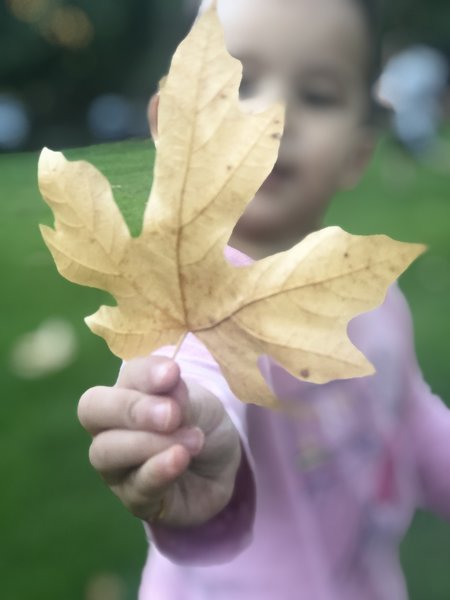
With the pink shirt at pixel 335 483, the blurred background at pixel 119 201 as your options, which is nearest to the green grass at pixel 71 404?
the blurred background at pixel 119 201

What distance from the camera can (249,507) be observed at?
1.19 feet

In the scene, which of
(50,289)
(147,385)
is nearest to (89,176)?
(147,385)

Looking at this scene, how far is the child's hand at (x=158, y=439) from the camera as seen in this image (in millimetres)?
249

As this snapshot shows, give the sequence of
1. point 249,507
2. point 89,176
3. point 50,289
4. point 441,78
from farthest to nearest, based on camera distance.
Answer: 1. point 50,289
2. point 441,78
3. point 249,507
4. point 89,176

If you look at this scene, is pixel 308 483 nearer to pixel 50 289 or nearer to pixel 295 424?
pixel 295 424

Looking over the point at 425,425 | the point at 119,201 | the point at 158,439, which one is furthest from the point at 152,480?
the point at 425,425

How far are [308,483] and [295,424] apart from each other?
29mm

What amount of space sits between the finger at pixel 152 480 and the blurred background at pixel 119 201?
110 millimetres

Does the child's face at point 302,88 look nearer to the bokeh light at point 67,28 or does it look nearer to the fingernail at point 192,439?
the fingernail at point 192,439

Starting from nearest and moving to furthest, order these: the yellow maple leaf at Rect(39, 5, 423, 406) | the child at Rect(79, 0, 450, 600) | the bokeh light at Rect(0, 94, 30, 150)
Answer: the yellow maple leaf at Rect(39, 5, 423, 406), the child at Rect(79, 0, 450, 600), the bokeh light at Rect(0, 94, 30, 150)

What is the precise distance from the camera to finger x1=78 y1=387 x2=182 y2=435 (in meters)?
0.25

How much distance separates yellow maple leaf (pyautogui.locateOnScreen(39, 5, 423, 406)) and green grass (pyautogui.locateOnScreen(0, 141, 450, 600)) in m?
0.12

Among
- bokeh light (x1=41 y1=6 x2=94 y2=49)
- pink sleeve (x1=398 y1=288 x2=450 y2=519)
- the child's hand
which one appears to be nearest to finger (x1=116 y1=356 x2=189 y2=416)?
the child's hand

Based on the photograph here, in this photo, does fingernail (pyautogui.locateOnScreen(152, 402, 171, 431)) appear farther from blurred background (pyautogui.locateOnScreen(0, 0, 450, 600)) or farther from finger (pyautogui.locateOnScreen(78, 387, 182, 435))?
blurred background (pyautogui.locateOnScreen(0, 0, 450, 600))
